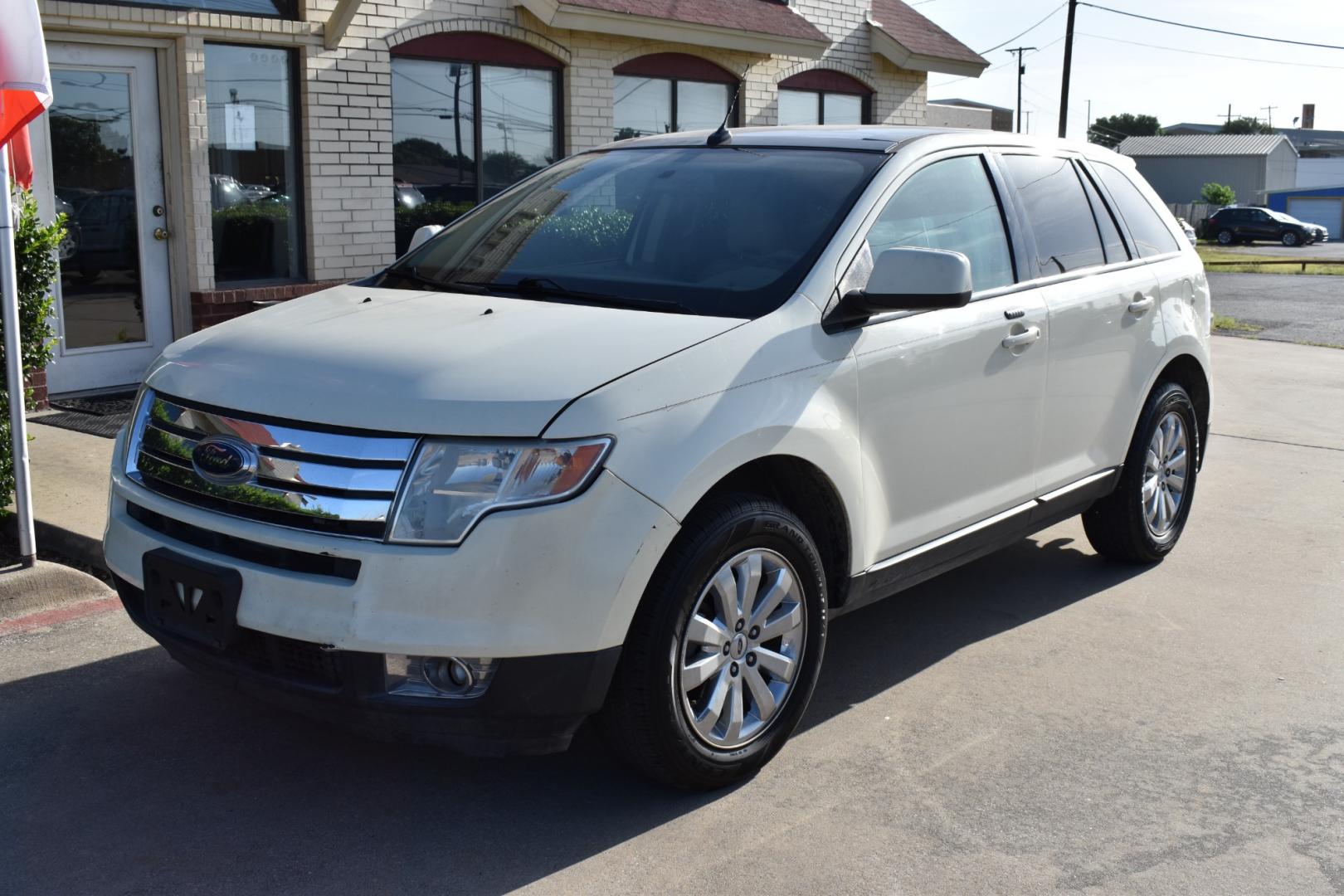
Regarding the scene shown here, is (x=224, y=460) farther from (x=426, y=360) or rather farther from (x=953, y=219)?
(x=953, y=219)

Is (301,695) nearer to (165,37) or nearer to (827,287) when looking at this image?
(827,287)

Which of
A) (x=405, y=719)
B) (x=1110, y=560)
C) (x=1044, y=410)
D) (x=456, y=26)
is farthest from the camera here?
(x=456, y=26)

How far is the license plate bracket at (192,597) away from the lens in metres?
3.49

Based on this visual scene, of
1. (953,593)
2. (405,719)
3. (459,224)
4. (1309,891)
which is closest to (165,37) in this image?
(459,224)

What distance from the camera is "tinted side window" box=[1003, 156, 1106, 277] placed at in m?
5.22

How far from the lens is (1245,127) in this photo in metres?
123

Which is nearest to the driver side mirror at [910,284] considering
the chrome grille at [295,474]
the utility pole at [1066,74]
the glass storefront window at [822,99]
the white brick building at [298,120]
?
the chrome grille at [295,474]

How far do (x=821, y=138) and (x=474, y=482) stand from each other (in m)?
2.23

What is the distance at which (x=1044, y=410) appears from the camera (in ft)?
16.8

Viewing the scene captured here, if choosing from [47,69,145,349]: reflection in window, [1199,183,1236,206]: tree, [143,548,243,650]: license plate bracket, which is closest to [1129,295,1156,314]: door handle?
[143,548,243,650]: license plate bracket

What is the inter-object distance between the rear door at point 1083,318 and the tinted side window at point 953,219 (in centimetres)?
21

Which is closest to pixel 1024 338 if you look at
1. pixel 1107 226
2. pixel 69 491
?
pixel 1107 226

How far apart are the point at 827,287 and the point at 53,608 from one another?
131 inches

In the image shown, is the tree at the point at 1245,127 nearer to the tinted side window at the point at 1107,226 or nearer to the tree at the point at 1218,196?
the tree at the point at 1218,196
